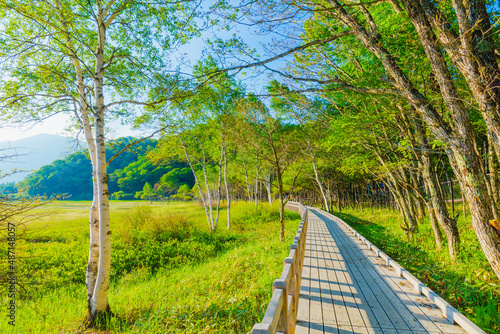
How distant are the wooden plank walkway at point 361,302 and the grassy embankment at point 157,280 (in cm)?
126

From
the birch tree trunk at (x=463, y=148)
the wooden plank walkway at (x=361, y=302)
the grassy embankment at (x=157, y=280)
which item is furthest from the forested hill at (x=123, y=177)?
the birch tree trunk at (x=463, y=148)

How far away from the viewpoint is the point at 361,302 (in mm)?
4297

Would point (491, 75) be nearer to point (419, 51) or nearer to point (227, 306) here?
point (419, 51)

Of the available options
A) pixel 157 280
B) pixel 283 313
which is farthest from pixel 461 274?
pixel 157 280

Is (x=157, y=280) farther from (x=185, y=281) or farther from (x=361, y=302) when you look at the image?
(x=361, y=302)

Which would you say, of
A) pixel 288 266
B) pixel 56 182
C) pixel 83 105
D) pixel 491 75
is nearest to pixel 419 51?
pixel 491 75

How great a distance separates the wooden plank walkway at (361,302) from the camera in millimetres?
3484

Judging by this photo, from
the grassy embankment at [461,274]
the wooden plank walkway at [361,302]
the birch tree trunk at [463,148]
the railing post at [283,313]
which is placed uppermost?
the birch tree trunk at [463,148]

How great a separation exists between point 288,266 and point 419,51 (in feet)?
22.7

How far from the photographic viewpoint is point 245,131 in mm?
11383

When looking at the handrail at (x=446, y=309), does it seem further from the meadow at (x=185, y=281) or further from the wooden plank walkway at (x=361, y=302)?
the meadow at (x=185, y=281)

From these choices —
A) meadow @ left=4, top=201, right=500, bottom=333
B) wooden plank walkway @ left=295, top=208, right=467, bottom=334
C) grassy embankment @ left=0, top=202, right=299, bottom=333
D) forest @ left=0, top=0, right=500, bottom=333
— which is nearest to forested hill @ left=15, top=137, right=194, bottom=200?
grassy embankment @ left=0, top=202, right=299, bottom=333

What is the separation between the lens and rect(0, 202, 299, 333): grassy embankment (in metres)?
5.13

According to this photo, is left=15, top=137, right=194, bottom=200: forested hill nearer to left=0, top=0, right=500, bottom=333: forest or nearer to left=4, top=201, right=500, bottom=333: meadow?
left=4, top=201, right=500, bottom=333: meadow
